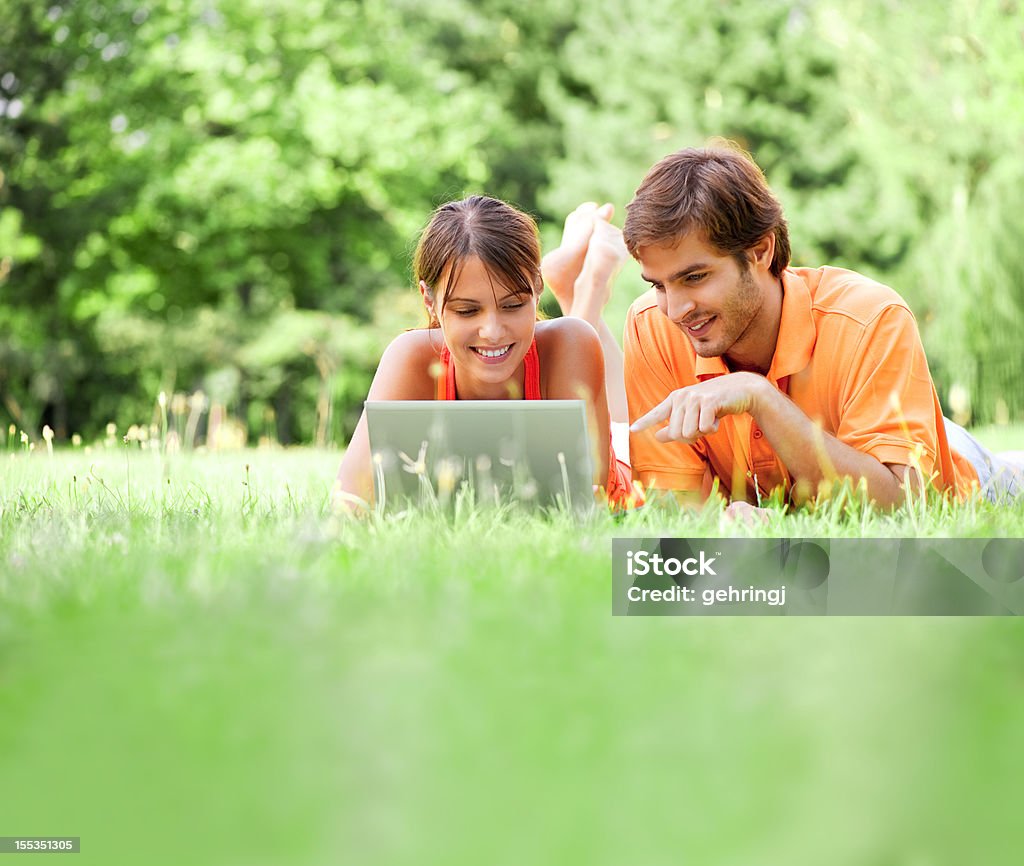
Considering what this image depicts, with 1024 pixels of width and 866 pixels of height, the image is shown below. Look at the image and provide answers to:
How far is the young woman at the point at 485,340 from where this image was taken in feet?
10.6

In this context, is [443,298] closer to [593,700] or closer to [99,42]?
[593,700]

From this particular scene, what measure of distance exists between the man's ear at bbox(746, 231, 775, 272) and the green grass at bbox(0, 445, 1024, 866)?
161cm

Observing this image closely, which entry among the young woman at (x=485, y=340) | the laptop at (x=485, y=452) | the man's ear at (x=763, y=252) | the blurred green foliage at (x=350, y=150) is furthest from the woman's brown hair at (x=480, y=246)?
the blurred green foliage at (x=350, y=150)

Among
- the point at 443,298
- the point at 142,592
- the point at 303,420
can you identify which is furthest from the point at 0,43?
the point at 142,592

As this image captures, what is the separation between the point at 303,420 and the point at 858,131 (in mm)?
11147

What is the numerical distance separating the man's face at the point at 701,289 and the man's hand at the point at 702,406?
14.3 inches

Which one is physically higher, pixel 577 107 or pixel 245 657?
pixel 577 107

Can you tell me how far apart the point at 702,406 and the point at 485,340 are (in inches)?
33.9

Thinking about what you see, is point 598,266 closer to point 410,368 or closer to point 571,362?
point 571,362

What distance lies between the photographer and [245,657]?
4.97 ft

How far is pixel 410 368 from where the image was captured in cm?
357

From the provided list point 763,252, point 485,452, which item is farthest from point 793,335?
point 485,452

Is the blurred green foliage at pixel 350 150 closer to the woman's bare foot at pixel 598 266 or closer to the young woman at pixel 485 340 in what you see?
the woman's bare foot at pixel 598 266

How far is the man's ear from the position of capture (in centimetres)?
317
